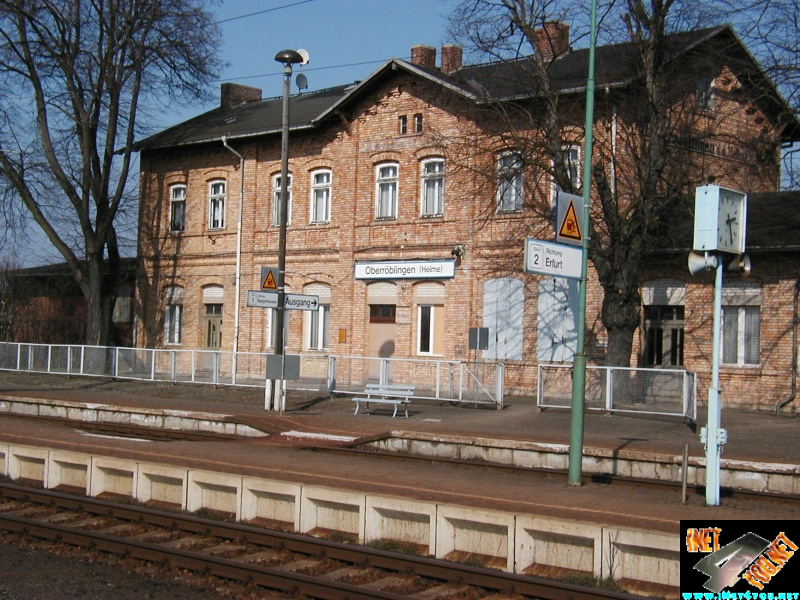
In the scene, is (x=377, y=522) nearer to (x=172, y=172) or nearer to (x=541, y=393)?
(x=541, y=393)

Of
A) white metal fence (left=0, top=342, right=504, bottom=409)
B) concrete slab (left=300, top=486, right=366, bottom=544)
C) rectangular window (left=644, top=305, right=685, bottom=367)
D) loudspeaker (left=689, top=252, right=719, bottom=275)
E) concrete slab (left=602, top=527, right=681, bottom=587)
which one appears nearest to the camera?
concrete slab (left=602, top=527, right=681, bottom=587)

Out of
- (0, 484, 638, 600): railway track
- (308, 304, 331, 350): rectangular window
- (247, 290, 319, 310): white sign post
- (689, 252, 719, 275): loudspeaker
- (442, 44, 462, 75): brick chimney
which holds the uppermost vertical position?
(442, 44, 462, 75): brick chimney

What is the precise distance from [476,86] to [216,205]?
12.2m

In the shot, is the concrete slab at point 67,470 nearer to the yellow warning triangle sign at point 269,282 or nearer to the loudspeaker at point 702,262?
the yellow warning triangle sign at point 269,282

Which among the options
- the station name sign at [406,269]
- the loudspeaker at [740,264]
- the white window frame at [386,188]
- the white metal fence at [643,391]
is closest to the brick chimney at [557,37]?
the white window frame at [386,188]

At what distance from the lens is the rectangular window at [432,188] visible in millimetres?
28953

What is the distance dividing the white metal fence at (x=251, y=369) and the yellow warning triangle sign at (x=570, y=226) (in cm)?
1161

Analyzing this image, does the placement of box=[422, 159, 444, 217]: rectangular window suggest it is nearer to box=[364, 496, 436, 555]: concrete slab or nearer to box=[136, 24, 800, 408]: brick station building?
box=[136, 24, 800, 408]: brick station building

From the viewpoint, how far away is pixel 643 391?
20.8 m

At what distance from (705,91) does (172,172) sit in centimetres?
1961

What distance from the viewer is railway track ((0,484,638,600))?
8.72 metres

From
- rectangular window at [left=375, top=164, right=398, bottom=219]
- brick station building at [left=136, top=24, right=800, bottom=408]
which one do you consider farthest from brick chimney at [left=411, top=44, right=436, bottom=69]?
rectangular window at [left=375, top=164, right=398, bottom=219]

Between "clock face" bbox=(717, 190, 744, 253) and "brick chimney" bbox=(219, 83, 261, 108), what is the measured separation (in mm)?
31565

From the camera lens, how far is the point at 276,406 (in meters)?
23.9
